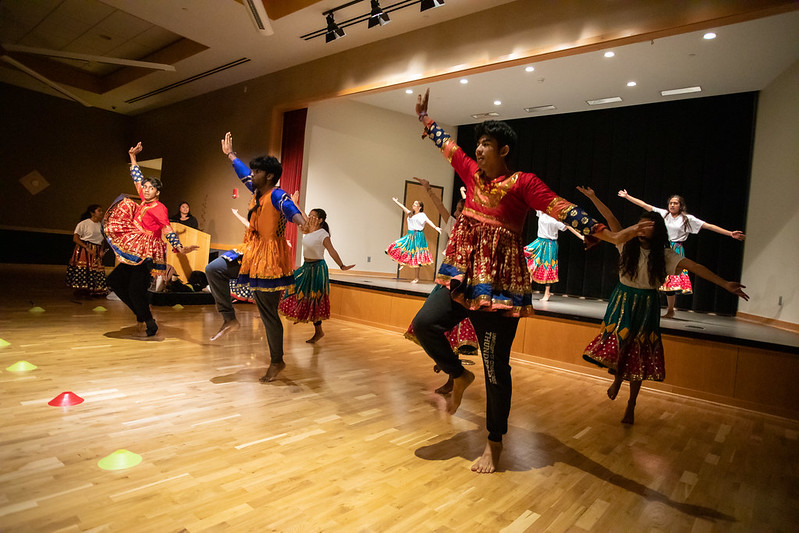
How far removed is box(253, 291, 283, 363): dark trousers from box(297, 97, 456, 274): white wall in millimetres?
5154

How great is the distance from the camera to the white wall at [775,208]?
6.20 m

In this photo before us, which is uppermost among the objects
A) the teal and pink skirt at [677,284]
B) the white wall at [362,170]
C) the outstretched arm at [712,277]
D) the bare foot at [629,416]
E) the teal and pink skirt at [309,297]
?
the white wall at [362,170]

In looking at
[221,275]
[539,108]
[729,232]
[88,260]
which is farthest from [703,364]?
[88,260]

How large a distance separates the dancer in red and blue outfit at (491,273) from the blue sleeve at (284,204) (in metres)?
1.29

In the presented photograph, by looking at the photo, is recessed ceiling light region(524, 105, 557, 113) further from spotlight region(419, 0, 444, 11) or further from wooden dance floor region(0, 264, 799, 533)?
wooden dance floor region(0, 264, 799, 533)

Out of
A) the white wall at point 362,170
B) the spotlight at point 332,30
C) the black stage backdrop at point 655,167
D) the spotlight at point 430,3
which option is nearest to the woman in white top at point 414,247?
the white wall at point 362,170

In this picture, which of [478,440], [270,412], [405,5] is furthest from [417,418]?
[405,5]

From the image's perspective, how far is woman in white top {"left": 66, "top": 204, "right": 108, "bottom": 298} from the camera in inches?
269

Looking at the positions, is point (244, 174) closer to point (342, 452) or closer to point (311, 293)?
point (311, 293)

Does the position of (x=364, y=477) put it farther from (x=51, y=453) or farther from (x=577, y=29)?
Result: (x=577, y=29)

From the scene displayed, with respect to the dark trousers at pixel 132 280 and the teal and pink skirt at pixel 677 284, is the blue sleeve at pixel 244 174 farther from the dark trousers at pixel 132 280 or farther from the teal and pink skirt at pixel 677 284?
the teal and pink skirt at pixel 677 284

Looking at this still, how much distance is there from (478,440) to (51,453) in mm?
2025

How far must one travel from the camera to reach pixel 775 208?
6.61m

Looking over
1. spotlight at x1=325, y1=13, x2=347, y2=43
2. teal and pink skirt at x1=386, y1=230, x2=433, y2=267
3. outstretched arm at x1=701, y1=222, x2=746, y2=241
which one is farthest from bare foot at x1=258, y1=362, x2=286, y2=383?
teal and pink skirt at x1=386, y1=230, x2=433, y2=267
